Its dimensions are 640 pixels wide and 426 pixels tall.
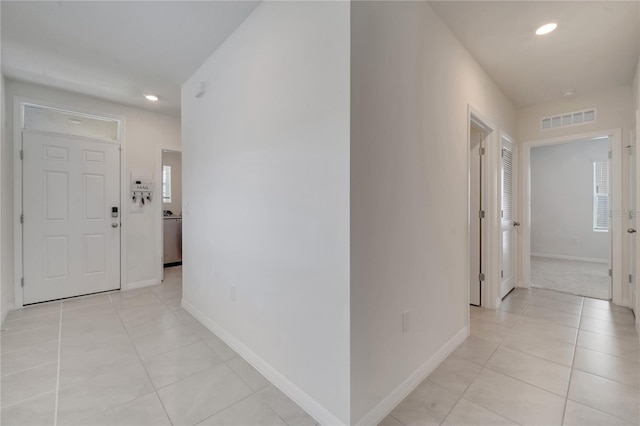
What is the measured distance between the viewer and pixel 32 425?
4.85 ft

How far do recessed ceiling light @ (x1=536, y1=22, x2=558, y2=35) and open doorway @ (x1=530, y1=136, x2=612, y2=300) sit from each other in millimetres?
3873

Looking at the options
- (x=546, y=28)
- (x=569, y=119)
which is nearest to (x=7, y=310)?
(x=546, y=28)

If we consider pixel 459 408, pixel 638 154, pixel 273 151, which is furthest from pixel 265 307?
pixel 638 154

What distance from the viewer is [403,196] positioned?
67.1 inches

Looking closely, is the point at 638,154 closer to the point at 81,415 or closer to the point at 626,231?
the point at 626,231

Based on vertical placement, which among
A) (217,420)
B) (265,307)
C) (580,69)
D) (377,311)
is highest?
(580,69)

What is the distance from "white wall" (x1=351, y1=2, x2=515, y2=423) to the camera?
4.62 feet

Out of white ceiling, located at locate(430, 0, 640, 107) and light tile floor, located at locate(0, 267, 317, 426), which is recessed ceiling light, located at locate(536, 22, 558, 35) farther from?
light tile floor, located at locate(0, 267, 317, 426)

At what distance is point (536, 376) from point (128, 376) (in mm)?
2840

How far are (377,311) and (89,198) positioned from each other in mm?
4125

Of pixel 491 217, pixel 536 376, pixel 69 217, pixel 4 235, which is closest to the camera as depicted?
pixel 536 376

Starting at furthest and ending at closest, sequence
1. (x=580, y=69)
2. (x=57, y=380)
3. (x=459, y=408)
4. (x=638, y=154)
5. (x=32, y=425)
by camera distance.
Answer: (x=580, y=69)
(x=638, y=154)
(x=57, y=380)
(x=459, y=408)
(x=32, y=425)

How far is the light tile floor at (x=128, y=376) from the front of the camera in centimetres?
155

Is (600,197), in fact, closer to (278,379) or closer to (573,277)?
(573,277)
